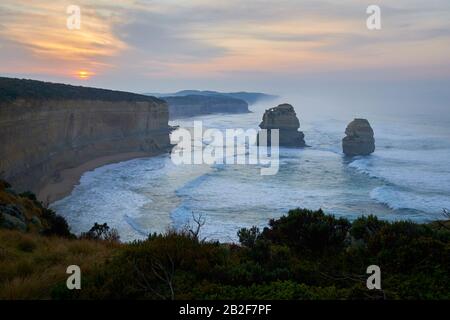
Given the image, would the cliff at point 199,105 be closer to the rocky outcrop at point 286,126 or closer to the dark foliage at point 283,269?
the rocky outcrop at point 286,126

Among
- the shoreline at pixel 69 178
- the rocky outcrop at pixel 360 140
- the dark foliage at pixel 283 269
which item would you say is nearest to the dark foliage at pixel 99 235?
the dark foliage at pixel 283 269

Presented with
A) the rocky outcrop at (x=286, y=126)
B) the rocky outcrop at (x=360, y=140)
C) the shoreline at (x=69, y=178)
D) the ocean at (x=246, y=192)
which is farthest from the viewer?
the rocky outcrop at (x=286, y=126)

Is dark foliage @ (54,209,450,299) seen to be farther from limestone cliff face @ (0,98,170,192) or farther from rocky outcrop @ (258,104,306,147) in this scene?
rocky outcrop @ (258,104,306,147)

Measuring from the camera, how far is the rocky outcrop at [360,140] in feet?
218

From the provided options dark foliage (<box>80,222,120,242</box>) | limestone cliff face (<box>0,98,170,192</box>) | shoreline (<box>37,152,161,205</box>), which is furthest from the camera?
shoreline (<box>37,152,161,205</box>)

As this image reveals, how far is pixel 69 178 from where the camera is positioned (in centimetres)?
4381

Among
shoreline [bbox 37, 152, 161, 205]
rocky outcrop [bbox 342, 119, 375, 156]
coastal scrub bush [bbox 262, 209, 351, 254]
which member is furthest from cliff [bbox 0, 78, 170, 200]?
rocky outcrop [bbox 342, 119, 375, 156]

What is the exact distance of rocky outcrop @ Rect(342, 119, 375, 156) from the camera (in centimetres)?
6656

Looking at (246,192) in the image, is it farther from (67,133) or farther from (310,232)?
(310,232)

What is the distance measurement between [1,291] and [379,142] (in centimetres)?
8390

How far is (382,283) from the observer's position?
19.2ft

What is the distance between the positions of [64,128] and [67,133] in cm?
108

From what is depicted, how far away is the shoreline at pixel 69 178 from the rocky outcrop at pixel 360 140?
104ft

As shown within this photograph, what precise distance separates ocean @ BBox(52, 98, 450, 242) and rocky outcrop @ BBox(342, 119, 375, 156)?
9.60 ft
